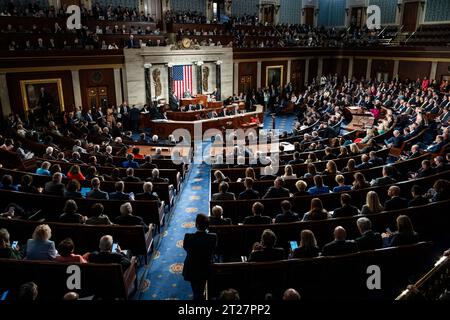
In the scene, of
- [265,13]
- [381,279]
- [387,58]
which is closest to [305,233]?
[381,279]

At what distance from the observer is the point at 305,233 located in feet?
Answer: 14.7

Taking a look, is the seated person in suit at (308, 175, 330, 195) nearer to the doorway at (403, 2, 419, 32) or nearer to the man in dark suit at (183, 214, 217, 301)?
the man in dark suit at (183, 214, 217, 301)

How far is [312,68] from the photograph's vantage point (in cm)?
2809

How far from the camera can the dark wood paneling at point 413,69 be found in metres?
22.8

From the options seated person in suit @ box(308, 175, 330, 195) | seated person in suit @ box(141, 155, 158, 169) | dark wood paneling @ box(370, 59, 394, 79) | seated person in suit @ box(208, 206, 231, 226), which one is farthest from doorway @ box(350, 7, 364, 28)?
seated person in suit @ box(208, 206, 231, 226)

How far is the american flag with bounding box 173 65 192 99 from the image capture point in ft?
67.6

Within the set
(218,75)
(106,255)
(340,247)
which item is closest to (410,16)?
(218,75)

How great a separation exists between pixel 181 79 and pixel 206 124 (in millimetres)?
5231

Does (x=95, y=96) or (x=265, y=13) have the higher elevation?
(x=265, y=13)

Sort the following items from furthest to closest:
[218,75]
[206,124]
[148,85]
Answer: [218,75] < [148,85] < [206,124]

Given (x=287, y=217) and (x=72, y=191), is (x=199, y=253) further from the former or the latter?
(x=72, y=191)

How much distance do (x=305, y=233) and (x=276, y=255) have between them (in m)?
0.45
